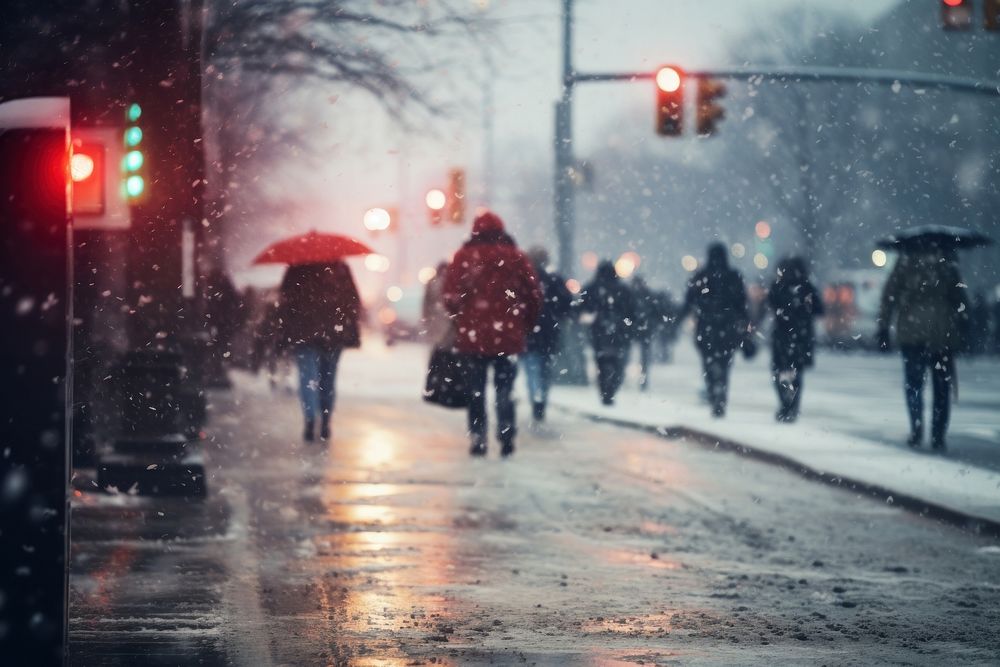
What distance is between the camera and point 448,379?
14.4 metres

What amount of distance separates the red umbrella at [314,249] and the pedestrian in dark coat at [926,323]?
15.3ft

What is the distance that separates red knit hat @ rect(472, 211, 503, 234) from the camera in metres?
14.2

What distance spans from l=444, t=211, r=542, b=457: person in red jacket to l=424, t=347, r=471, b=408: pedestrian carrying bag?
0.31ft

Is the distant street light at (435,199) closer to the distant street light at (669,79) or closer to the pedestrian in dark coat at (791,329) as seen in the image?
the distant street light at (669,79)

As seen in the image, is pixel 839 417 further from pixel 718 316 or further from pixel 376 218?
pixel 376 218

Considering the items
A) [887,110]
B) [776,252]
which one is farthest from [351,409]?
[776,252]

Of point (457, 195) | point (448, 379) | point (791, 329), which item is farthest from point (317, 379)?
point (457, 195)

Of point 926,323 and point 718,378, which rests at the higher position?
point 926,323

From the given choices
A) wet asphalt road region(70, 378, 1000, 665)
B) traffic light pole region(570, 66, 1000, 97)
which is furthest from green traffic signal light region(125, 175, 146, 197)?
traffic light pole region(570, 66, 1000, 97)

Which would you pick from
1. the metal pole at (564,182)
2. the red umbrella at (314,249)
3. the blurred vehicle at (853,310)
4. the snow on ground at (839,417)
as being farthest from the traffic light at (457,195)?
the blurred vehicle at (853,310)

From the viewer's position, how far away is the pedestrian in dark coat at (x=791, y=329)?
18.6 meters

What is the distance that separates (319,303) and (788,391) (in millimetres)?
5494

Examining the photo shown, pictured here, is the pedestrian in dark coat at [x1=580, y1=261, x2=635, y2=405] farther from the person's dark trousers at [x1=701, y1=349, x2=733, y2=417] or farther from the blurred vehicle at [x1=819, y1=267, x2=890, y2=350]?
the blurred vehicle at [x1=819, y1=267, x2=890, y2=350]

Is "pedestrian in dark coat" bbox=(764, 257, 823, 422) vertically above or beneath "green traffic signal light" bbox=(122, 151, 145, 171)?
beneath
